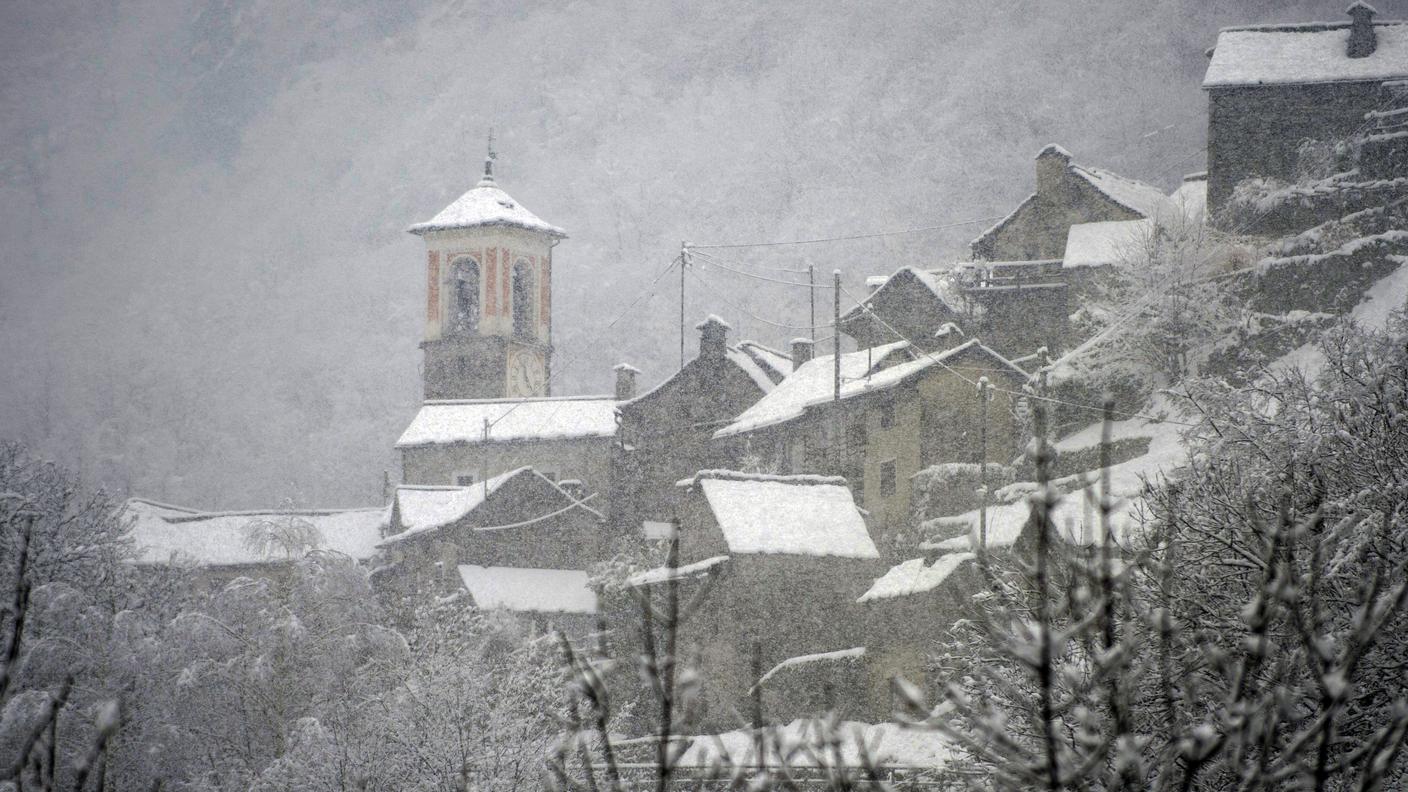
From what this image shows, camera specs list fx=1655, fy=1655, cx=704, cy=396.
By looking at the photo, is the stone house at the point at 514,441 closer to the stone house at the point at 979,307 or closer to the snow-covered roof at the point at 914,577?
the stone house at the point at 979,307

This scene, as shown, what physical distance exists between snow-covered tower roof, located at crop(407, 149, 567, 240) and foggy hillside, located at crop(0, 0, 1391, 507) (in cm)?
1726

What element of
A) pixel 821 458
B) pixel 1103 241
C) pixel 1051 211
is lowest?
pixel 821 458

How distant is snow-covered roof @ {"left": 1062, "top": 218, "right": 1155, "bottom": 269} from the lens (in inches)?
1709

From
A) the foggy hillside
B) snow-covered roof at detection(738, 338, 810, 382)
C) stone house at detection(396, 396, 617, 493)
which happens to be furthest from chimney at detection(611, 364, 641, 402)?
the foggy hillside

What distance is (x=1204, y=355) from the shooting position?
3647cm

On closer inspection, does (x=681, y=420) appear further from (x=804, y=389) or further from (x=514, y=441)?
(x=514, y=441)

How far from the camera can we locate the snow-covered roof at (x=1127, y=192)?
158ft

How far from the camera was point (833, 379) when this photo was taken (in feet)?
152

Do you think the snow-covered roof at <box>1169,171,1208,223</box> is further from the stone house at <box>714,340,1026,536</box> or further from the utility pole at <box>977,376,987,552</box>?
the utility pole at <box>977,376,987,552</box>

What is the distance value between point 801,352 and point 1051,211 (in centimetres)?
939

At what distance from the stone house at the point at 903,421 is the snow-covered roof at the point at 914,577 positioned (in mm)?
5317

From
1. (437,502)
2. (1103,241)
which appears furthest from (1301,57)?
(437,502)

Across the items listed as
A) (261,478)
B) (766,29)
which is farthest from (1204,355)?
(766,29)

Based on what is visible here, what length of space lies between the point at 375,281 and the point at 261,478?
32796 millimetres
